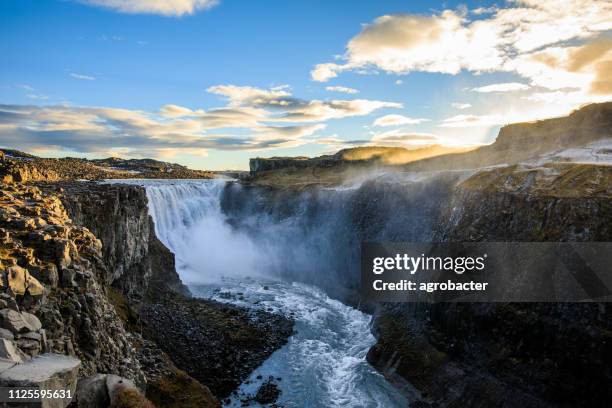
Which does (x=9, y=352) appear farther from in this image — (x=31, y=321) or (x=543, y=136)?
(x=543, y=136)

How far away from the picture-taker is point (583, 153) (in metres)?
38.2

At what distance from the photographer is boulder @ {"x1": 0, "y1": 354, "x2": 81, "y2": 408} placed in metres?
9.83

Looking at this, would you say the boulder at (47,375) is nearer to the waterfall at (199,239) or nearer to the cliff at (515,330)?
the cliff at (515,330)

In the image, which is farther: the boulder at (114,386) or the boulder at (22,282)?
the boulder at (114,386)

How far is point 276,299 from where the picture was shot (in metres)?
50.6

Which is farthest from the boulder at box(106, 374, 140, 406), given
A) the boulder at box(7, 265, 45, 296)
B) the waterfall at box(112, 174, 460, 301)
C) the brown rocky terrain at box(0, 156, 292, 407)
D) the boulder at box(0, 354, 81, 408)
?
the waterfall at box(112, 174, 460, 301)

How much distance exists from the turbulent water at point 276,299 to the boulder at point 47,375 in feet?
60.7

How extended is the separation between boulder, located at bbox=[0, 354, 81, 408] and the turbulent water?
18486 mm

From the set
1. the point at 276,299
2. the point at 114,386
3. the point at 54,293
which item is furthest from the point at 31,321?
the point at 276,299

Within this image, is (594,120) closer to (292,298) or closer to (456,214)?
(456,214)

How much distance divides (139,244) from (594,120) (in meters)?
57.8

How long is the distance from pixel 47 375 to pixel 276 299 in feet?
134

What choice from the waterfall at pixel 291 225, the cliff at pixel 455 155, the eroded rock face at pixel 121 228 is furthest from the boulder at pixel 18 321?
the cliff at pixel 455 155

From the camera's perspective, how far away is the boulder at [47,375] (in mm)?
9828
